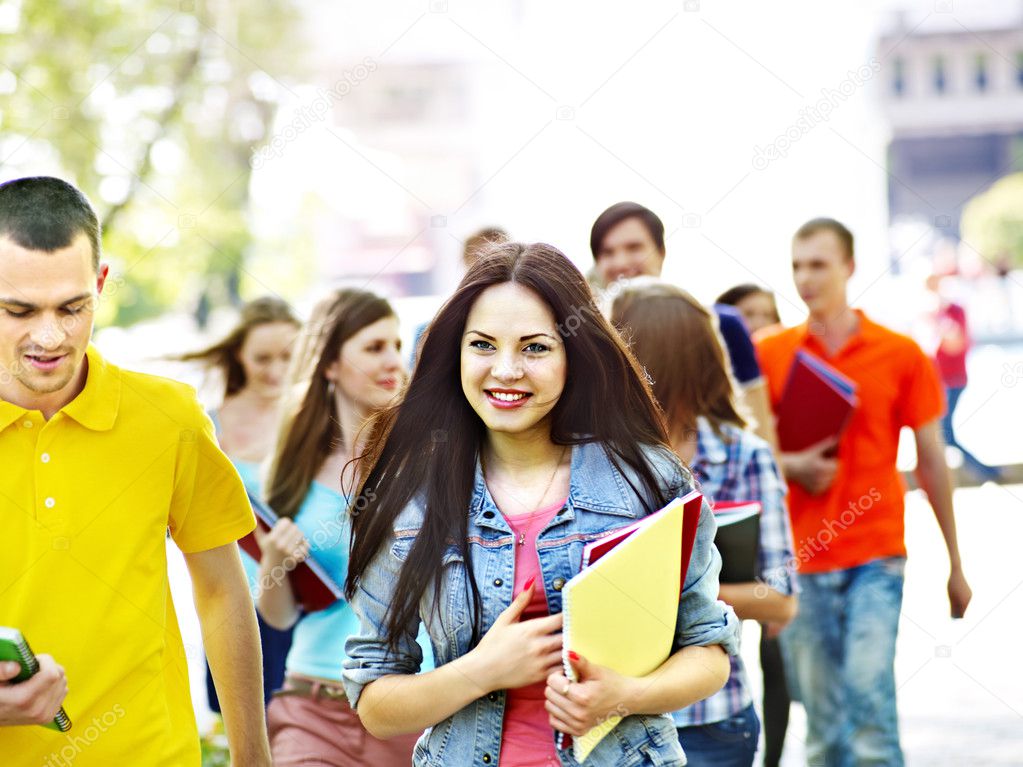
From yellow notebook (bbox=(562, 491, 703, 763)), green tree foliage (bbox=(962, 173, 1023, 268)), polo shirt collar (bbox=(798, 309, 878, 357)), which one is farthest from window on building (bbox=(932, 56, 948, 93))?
yellow notebook (bbox=(562, 491, 703, 763))

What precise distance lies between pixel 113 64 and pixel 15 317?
1161 cm

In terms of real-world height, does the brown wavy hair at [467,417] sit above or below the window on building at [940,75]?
below

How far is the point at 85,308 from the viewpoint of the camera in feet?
9.01

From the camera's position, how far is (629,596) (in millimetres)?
2424

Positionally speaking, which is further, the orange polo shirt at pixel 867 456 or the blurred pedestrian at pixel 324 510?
the orange polo shirt at pixel 867 456

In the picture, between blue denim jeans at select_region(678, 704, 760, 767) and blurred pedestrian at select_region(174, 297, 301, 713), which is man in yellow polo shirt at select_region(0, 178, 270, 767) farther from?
blurred pedestrian at select_region(174, 297, 301, 713)

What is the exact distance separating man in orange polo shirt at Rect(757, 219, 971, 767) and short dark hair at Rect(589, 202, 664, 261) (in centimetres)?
74

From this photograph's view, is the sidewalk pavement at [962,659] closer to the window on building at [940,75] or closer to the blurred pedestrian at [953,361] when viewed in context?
the blurred pedestrian at [953,361]

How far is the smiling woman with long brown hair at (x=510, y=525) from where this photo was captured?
2.54m

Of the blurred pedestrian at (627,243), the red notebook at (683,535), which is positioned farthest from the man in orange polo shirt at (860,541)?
the red notebook at (683,535)

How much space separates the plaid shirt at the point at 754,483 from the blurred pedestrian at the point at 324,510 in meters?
0.85

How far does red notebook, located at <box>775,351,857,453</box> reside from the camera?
5250 millimetres

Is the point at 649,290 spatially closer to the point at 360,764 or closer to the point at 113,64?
the point at 360,764

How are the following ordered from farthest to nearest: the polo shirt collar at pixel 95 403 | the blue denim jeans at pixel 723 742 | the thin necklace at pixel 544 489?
the blue denim jeans at pixel 723 742, the polo shirt collar at pixel 95 403, the thin necklace at pixel 544 489
